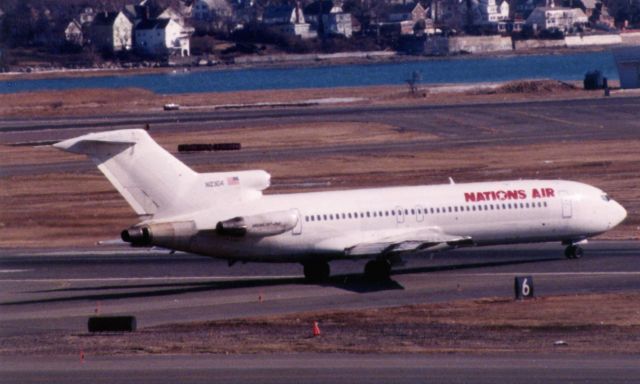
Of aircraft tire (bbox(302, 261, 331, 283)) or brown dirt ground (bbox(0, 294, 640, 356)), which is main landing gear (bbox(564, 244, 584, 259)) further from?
aircraft tire (bbox(302, 261, 331, 283))

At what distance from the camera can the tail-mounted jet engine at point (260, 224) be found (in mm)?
51188

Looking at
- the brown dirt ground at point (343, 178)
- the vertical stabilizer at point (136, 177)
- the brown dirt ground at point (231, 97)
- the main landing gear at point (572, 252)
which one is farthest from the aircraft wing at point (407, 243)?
the brown dirt ground at point (231, 97)

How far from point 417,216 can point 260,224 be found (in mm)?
6542

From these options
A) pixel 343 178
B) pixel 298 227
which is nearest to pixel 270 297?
pixel 298 227

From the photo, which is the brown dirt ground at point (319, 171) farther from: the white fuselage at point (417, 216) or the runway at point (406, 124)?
the white fuselage at point (417, 216)

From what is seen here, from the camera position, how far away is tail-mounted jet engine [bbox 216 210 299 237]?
51188mm

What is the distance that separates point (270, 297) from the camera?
51.2 m

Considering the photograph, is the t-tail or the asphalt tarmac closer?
the asphalt tarmac

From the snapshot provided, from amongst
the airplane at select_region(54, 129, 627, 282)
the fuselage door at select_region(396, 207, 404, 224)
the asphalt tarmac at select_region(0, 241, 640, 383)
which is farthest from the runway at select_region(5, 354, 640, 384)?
the fuselage door at select_region(396, 207, 404, 224)

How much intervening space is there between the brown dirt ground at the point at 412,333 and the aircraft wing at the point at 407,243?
14.3ft

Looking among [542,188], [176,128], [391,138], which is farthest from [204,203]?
[176,128]

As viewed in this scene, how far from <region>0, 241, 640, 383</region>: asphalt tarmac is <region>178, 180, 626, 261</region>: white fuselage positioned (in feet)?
4.66

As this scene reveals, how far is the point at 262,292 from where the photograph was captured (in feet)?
173

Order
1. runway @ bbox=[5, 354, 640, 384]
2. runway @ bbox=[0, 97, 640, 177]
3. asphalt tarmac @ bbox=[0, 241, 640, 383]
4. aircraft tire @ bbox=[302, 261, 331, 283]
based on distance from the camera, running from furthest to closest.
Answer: runway @ bbox=[0, 97, 640, 177] < aircraft tire @ bbox=[302, 261, 331, 283] < asphalt tarmac @ bbox=[0, 241, 640, 383] < runway @ bbox=[5, 354, 640, 384]
